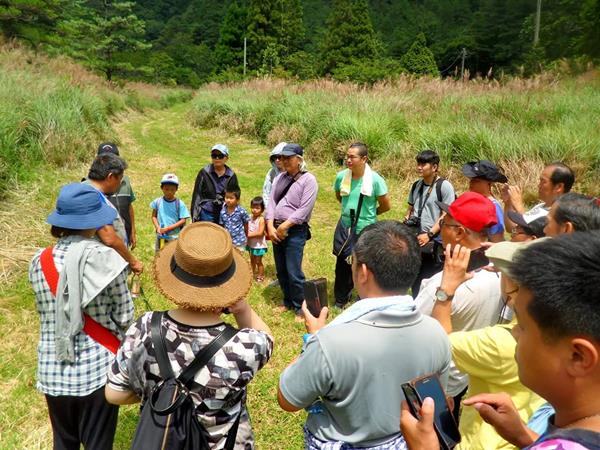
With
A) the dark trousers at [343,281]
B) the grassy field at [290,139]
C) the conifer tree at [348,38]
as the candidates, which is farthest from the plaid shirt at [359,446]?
the conifer tree at [348,38]

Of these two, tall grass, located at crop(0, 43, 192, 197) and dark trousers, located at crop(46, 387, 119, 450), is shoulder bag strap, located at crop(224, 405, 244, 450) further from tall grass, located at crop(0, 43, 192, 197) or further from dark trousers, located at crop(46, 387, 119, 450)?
tall grass, located at crop(0, 43, 192, 197)

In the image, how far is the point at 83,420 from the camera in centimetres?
228

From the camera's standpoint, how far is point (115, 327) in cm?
232

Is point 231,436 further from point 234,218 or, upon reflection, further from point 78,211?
point 234,218

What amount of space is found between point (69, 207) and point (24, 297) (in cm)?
277

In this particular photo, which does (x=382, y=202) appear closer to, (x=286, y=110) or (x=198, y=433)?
(x=198, y=433)

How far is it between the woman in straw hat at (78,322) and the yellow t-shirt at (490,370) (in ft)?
5.28

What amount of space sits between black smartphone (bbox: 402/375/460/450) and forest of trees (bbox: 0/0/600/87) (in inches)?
455

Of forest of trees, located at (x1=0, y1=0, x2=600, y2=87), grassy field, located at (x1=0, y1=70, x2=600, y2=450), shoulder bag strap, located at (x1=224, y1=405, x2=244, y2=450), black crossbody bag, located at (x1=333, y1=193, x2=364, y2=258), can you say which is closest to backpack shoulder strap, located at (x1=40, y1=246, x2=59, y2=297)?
shoulder bag strap, located at (x1=224, y1=405, x2=244, y2=450)

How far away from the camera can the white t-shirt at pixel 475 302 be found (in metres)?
2.22

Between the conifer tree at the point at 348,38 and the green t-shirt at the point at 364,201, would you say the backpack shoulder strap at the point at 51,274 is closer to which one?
the green t-shirt at the point at 364,201

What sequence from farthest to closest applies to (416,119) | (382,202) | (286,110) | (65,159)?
(286,110) < (416,119) < (65,159) < (382,202)

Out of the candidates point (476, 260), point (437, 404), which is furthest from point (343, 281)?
point (437, 404)

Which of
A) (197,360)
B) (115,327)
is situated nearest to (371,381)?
(197,360)
